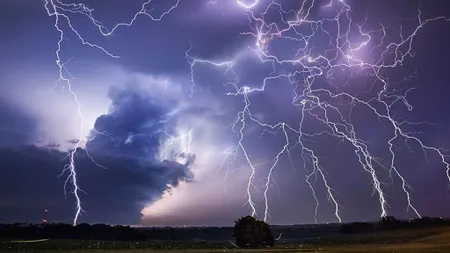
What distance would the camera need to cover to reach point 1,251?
31.8 metres

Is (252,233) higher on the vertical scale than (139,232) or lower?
lower

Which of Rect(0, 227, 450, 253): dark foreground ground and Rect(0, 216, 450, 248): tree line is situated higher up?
Rect(0, 216, 450, 248): tree line

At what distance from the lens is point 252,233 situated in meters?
41.3

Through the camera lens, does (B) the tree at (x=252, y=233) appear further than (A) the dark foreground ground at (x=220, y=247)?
Yes

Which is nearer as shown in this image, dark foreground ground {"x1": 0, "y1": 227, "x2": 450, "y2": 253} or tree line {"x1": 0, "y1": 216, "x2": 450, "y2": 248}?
dark foreground ground {"x1": 0, "y1": 227, "x2": 450, "y2": 253}

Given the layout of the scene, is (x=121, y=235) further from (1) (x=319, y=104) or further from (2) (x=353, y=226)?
(2) (x=353, y=226)

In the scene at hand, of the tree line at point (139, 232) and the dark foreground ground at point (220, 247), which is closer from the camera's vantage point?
the dark foreground ground at point (220, 247)

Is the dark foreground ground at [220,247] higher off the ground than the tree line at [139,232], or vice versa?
the tree line at [139,232]

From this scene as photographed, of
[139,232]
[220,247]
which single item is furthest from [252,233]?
[139,232]

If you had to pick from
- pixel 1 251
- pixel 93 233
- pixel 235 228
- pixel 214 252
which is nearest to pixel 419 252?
pixel 214 252

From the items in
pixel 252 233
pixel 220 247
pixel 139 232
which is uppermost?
pixel 139 232

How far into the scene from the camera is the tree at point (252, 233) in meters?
41.3

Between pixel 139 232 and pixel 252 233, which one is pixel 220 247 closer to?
pixel 252 233

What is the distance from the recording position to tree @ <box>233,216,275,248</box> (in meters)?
41.3
